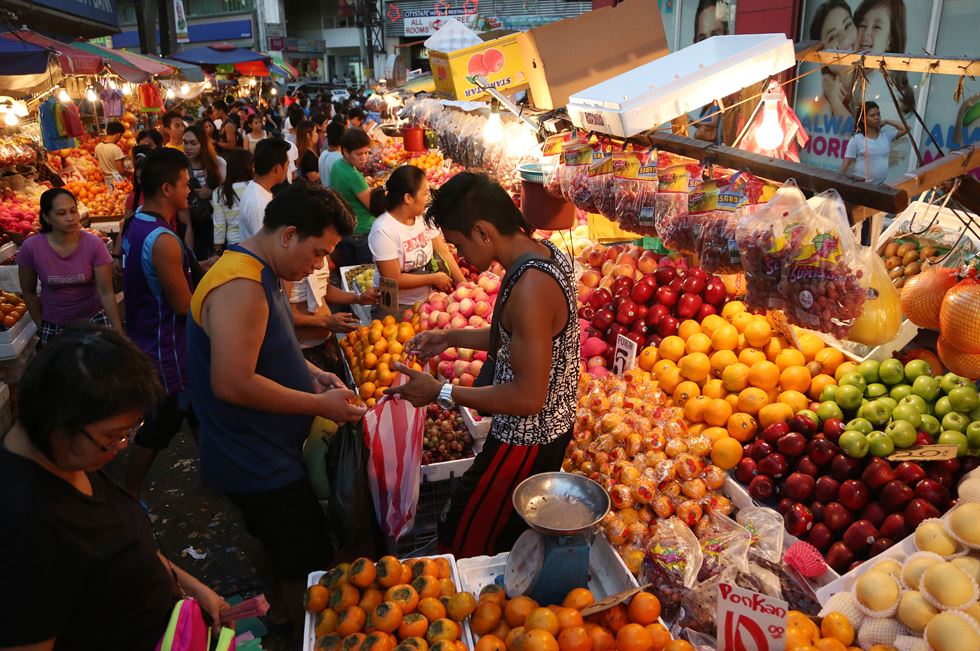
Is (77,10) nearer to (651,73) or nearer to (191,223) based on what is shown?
(191,223)

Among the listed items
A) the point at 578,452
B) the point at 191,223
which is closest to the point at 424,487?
the point at 578,452

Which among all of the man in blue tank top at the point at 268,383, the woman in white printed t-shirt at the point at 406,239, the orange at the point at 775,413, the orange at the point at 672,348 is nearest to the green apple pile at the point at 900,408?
the orange at the point at 775,413

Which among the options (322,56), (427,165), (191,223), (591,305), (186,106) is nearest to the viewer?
(591,305)

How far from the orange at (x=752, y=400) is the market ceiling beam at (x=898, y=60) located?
1.65 meters

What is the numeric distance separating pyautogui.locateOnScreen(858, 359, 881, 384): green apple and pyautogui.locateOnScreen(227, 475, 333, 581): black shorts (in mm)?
2441

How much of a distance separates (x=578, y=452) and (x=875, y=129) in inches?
254

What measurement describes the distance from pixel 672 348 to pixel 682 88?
4.29 feet

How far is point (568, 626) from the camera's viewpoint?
187 centimetres

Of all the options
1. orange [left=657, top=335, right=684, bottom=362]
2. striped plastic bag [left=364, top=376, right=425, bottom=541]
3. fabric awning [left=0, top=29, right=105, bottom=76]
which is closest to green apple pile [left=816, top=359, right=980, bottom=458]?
orange [left=657, top=335, right=684, bottom=362]

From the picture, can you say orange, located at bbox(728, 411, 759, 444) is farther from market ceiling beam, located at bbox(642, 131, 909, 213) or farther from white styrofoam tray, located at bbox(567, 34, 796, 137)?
white styrofoam tray, located at bbox(567, 34, 796, 137)

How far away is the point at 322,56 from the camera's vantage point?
4869cm

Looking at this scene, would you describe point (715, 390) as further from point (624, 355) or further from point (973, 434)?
point (973, 434)

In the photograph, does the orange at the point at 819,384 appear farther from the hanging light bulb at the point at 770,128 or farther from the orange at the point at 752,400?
the hanging light bulb at the point at 770,128

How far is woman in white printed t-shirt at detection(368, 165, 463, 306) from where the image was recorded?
4273 millimetres
